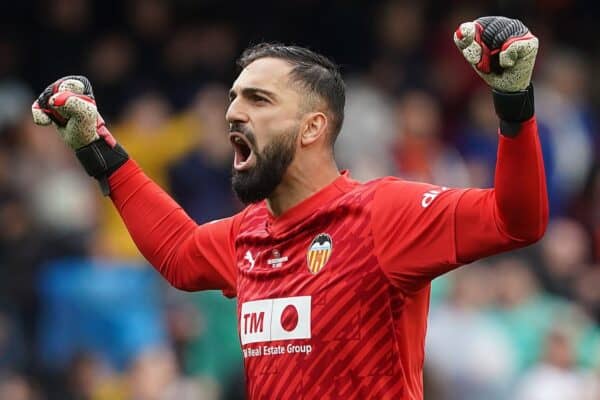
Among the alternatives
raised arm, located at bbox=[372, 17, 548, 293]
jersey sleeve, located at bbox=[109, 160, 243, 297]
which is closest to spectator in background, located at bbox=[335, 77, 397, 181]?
jersey sleeve, located at bbox=[109, 160, 243, 297]

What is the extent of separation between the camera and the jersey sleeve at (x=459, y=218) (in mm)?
4238

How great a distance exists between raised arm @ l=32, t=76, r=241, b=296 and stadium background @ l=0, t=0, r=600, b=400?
3.27 metres

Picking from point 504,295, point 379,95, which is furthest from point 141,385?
point 379,95

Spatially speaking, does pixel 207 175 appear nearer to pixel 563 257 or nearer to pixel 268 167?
pixel 563 257

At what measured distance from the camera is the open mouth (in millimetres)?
4973

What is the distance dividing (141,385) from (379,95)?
3615mm

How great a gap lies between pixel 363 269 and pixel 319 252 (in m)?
0.21

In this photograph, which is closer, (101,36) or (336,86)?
(336,86)

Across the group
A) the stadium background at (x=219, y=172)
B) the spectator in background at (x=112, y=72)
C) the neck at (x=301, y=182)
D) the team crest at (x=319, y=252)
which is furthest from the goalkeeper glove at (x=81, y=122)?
the spectator in background at (x=112, y=72)

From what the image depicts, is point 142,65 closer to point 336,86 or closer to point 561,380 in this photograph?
point 561,380

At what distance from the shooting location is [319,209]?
4.95 m

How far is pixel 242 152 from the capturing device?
5062 mm

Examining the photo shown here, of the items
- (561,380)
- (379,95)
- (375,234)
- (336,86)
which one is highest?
(379,95)

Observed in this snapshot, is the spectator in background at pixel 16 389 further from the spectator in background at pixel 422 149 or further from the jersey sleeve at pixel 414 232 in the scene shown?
the jersey sleeve at pixel 414 232
